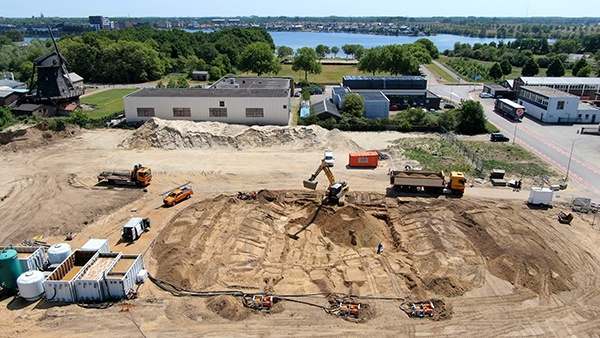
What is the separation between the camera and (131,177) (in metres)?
38.1

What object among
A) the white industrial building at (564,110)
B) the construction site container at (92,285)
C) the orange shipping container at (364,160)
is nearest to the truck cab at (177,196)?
the construction site container at (92,285)

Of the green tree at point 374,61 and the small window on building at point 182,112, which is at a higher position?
the green tree at point 374,61

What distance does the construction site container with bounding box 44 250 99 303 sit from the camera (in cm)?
2233

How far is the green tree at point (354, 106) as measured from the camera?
60.0m

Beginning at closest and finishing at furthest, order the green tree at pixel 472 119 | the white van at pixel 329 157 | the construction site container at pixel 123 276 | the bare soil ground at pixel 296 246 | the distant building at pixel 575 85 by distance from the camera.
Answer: the bare soil ground at pixel 296 246, the construction site container at pixel 123 276, the white van at pixel 329 157, the green tree at pixel 472 119, the distant building at pixel 575 85

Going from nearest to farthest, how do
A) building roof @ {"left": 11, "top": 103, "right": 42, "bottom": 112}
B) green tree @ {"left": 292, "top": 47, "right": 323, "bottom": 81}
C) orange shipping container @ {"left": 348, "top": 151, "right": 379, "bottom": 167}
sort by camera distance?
orange shipping container @ {"left": 348, "top": 151, "right": 379, "bottom": 167} → building roof @ {"left": 11, "top": 103, "right": 42, "bottom": 112} → green tree @ {"left": 292, "top": 47, "right": 323, "bottom": 81}

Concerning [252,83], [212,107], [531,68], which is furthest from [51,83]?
[531,68]

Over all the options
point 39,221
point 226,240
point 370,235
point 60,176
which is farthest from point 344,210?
point 60,176

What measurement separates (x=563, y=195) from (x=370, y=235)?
19.3 meters

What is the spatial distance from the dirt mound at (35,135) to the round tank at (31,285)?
31404mm

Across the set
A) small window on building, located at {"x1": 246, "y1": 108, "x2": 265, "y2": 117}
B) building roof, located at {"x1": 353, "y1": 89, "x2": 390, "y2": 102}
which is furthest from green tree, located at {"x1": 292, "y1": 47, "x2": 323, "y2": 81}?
Result: small window on building, located at {"x1": 246, "y1": 108, "x2": 265, "y2": 117}

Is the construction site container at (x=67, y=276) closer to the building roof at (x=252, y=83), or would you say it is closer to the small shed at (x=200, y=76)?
Result: the building roof at (x=252, y=83)

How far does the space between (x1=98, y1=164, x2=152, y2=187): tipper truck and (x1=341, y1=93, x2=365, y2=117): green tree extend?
A: 31.2 m

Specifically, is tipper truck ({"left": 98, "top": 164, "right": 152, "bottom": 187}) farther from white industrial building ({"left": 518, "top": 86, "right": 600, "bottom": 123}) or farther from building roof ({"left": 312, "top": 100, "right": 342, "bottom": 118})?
white industrial building ({"left": 518, "top": 86, "right": 600, "bottom": 123})
